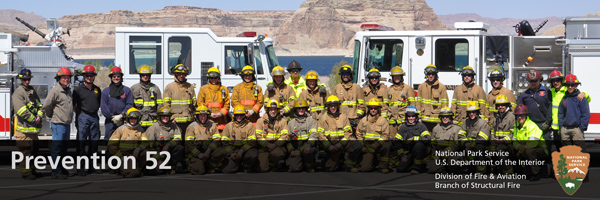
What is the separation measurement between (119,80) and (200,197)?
10.5 ft

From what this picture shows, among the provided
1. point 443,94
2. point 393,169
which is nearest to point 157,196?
point 393,169

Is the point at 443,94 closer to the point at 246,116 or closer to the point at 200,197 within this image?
the point at 246,116

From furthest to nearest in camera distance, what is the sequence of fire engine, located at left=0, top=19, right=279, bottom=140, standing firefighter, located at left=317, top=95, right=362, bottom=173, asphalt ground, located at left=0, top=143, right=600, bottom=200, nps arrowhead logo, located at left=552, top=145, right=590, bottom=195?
fire engine, located at left=0, top=19, right=279, bottom=140 < standing firefighter, located at left=317, top=95, right=362, bottom=173 < nps arrowhead logo, located at left=552, top=145, right=590, bottom=195 < asphalt ground, located at left=0, top=143, right=600, bottom=200

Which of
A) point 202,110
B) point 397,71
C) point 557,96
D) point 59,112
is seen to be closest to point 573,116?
point 557,96

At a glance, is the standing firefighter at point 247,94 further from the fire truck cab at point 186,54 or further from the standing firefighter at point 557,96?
the standing firefighter at point 557,96

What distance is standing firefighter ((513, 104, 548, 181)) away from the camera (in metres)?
10.9

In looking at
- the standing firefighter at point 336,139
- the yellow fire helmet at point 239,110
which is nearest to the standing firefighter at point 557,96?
the standing firefighter at point 336,139

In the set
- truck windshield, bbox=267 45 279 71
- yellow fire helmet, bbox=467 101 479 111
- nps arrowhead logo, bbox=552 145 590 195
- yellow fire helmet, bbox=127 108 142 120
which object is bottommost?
nps arrowhead logo, bbox=552 145 590 195

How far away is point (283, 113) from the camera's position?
1250 cm

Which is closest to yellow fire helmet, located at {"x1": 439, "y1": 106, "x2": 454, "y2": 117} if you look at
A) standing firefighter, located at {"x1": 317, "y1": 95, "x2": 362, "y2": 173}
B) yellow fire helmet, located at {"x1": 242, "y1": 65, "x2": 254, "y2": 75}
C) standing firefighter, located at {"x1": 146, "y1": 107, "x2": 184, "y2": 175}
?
standing firefighter, located at {"x1": 317, "y1": 95, "x2": 362, "y2": 173}

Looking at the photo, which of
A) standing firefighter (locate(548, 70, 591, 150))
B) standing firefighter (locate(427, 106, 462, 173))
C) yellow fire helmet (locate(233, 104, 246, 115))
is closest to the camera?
standing firefighter (locate(427, 106, 462, 173))

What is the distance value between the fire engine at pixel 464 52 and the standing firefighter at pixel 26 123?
18.7 ft

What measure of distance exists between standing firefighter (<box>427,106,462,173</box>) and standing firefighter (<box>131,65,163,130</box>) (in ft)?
14.7

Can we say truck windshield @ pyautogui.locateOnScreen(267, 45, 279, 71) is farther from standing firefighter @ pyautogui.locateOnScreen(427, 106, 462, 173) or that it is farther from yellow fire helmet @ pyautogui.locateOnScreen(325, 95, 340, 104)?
standing firefighter @ pyautogui.locateOnScreen(427, 106, 462, 173)
